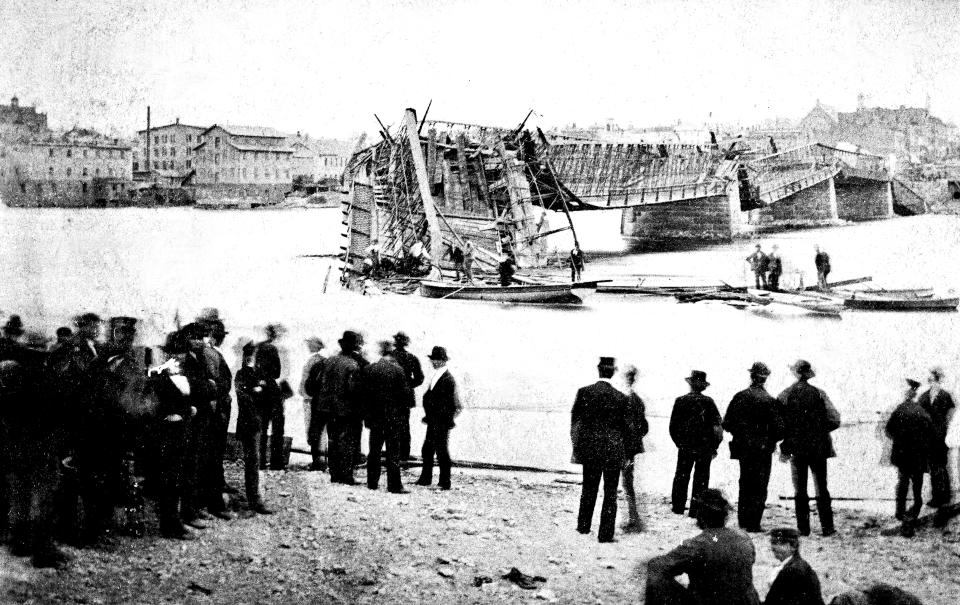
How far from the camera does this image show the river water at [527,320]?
13.7 feet

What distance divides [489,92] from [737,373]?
2255mm

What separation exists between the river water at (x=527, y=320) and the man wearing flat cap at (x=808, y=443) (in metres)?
0.36

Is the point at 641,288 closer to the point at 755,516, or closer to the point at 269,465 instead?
the point at 755,516

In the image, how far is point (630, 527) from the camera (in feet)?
12.2

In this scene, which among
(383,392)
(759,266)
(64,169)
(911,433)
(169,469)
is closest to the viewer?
(169,469)

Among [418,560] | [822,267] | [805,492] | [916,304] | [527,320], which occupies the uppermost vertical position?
[822,267]

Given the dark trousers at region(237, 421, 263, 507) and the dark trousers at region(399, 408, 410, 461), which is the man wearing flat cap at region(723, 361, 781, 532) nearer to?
the dark trousers at region(399, 408, 410, 461)

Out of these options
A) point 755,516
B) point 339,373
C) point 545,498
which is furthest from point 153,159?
point 755,516

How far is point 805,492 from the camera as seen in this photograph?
11.9ft

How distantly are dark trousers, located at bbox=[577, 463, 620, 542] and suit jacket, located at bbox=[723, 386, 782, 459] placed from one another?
0.64 meters

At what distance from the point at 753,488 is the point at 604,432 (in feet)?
2.79

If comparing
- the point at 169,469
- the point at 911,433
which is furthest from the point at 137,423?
the point at 911,433

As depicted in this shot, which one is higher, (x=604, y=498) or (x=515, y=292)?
(x=515, y=292)

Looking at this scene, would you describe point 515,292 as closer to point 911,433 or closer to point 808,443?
point 808,443
